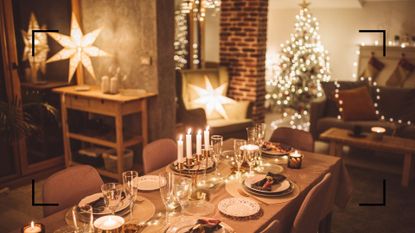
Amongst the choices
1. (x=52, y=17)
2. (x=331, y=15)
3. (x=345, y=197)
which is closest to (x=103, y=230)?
(x=345, y=197)

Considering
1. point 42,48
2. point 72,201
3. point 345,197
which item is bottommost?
point 345,197

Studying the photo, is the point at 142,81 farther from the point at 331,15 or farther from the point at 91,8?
the point at 331,15

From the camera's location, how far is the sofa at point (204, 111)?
4414 mm

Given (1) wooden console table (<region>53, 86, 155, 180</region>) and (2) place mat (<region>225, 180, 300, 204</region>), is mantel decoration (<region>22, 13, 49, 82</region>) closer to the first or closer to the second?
(1) wooden console table (<region>53, 86, 155, 180</region>)

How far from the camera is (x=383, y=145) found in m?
3.77

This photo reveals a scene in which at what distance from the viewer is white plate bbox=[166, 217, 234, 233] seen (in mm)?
1586

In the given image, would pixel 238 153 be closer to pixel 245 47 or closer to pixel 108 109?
pixel 108 109

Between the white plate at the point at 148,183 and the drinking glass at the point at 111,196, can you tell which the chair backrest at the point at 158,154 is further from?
the drinking glass at the point at 111,196

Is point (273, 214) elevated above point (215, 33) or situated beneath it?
situated beneath

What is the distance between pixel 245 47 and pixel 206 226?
386 cm

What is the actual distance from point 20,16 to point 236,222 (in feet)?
10.7

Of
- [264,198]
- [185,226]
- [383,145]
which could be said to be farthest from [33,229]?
[383,145]

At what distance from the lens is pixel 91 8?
13.9ft

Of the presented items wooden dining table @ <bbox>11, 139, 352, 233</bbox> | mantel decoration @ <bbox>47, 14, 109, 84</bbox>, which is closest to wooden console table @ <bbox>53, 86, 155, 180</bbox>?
mantel decoration @ <bbox>47, 14, 109, 84</bbox>
